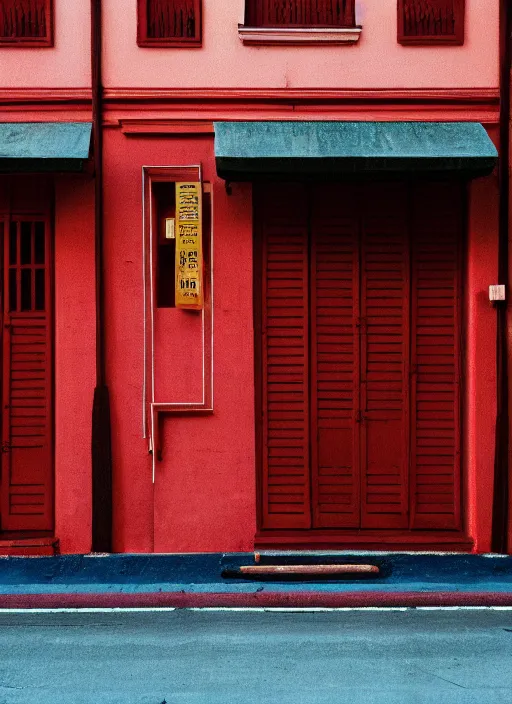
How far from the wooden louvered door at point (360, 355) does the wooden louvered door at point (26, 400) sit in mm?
2502

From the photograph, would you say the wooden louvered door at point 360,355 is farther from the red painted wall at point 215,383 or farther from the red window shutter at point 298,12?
the red window shutter at point 298,12

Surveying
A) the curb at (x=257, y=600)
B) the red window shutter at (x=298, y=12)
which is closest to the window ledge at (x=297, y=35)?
the red window shutter at (x=298, y=12)

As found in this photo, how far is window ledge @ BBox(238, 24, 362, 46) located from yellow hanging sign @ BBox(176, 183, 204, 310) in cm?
183

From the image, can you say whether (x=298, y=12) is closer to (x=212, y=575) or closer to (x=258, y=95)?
(x=258, y=95)

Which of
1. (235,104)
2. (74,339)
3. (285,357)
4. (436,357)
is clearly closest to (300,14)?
(235,104)

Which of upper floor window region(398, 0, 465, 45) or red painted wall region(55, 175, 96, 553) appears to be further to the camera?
upper floor window region(398, 0, 465, 45)

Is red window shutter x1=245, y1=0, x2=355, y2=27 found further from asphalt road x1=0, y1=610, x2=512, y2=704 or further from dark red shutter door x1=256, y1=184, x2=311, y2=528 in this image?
asphalt road x1=0, y1=610, x2=512, y2=704

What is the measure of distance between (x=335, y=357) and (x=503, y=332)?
1922 mm

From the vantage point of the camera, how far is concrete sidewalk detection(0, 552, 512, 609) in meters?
7.77

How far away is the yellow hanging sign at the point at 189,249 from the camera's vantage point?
373 inches

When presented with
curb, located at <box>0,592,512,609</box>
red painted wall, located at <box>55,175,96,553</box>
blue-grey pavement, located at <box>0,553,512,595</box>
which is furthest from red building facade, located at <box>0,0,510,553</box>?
curb, located at <box>0,592,512,609</box>

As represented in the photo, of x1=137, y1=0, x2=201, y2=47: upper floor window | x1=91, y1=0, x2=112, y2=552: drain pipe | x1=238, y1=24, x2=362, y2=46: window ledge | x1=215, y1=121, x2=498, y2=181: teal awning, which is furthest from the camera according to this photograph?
x1=137, y1=0, x2=201, y2=47: upper floor window

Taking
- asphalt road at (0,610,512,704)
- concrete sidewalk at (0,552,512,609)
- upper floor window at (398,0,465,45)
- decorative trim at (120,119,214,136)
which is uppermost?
upper floor window at (398,0,465,45)

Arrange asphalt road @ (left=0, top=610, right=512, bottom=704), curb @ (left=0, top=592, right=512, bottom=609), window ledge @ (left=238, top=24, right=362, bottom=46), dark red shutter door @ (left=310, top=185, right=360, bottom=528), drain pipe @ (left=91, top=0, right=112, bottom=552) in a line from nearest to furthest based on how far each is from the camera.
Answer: asphalt road @ (left=0, top=610, right=512, bottom=704) < curb @ (left=0, top=592, right=512, bottom=609) < drain pipe @ (left=91, top=0, right=112, bottom=552) < window ledge @ (left=238, top=24, right=362, bottom=46) < dark red shutter door @ (left=310, top=185, right=360, bottom=528)
